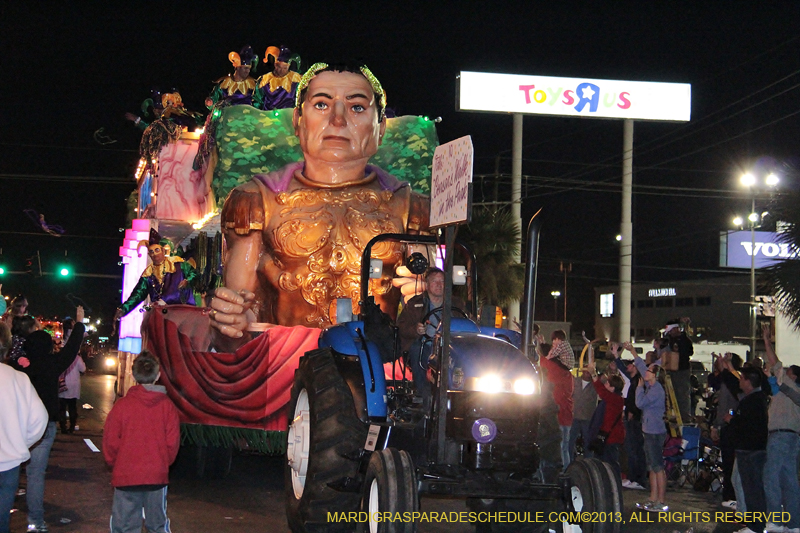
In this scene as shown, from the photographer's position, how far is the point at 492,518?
22.9 feet

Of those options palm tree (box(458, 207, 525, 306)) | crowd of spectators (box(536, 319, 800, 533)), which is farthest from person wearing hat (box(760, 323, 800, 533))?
palm tree (box(458, 207, 525, 306))

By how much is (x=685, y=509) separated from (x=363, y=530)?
607 centimetres

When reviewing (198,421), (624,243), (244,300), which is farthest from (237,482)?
(624,243)

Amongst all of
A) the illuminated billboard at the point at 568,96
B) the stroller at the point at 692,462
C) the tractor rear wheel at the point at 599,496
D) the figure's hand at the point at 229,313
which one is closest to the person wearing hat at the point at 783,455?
the stroller at the point at 692,462

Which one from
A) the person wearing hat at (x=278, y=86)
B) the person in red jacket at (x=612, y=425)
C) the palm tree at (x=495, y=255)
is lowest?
the person in red jacket at (x=612, y=425)

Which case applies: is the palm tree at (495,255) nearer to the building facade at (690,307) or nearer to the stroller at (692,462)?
the stroller at (692,462)

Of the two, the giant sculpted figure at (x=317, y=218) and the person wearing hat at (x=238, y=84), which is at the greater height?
the person wearing hat at (x=238, y=84)

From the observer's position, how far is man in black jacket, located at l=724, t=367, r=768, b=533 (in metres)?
9.44

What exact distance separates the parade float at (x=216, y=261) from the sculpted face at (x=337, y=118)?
0.61 m

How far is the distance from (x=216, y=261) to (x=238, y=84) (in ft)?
9.08

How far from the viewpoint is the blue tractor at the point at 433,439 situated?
5691 millimetres

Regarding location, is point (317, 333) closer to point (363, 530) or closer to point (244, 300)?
point (244, 300)

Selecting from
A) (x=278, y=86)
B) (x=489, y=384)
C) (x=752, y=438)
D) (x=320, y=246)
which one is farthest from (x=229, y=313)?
(x=752, y=438)

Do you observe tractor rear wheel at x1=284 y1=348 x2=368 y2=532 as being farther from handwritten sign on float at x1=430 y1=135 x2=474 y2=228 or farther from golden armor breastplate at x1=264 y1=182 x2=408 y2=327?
golden armor breastplate at x1=264 y1=182 x2=408 y2=327
